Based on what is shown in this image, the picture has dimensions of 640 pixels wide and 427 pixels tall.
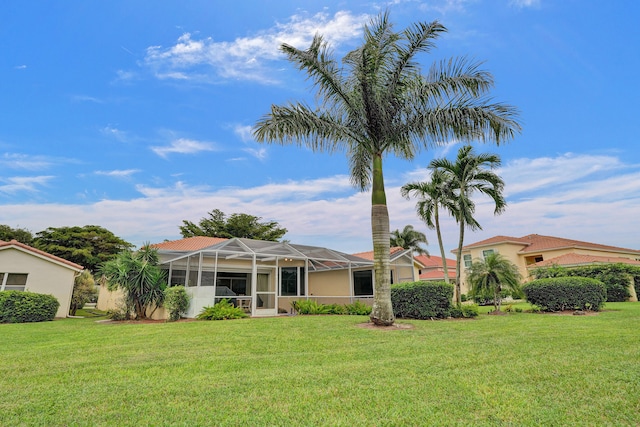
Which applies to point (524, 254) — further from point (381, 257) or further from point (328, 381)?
point (328, 381)

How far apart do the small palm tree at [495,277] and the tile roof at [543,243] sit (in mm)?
18227

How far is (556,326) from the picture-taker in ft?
28.4

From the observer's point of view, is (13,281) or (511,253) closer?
(13,281)

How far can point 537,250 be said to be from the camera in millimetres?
28828

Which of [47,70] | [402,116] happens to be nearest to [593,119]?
[402,116]

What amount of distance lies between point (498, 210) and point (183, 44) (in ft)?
52.2

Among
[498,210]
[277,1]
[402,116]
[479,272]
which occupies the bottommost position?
[479,272]

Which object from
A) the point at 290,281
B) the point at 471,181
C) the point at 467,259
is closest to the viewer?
the point at 471,181

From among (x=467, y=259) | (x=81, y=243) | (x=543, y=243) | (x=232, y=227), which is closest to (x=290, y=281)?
(x=232, y=227)

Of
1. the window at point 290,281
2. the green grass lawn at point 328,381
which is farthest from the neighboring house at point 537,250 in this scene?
the green grass lawn at point 328,381

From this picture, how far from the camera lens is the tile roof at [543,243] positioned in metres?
28.3

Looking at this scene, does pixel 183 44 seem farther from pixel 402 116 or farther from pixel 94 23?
pixel 402 116

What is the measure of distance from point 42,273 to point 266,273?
1078 cm

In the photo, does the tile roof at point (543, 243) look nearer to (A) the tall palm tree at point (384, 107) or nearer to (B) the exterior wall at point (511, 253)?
(B) the exterior wall at point (511, 253)
